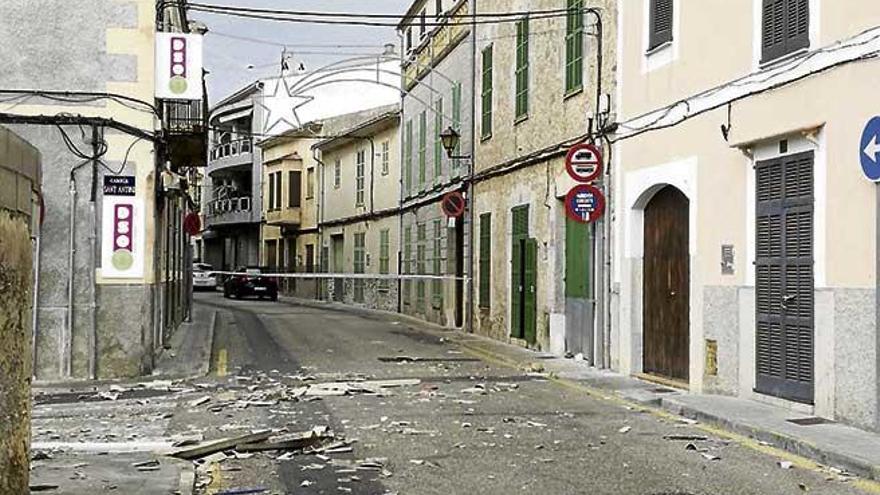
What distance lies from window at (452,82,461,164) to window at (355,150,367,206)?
12689mm

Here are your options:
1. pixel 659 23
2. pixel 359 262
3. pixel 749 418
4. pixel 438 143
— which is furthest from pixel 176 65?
pixel 359 262

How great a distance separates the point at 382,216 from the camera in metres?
36.0

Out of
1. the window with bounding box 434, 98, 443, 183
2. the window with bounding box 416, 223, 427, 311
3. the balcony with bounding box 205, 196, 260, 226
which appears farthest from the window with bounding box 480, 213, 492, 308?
the balcony with bounding box 205, 196, 260, 226

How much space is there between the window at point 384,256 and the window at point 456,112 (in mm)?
9561

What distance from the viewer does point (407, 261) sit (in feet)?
107

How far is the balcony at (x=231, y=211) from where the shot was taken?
5591 centimetres

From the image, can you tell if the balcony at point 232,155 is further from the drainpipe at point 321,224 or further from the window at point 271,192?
the drainpipe at point 321,224

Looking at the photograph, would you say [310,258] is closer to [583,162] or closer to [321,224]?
[321,224]

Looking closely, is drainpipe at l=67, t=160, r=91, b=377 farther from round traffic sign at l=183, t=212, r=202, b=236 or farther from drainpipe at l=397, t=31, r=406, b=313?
drainpipe at l=397, t=31, r=406, b=313

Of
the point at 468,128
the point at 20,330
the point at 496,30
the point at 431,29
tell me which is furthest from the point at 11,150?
the point at 431,29

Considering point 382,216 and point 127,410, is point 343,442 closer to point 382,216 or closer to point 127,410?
point 127,410

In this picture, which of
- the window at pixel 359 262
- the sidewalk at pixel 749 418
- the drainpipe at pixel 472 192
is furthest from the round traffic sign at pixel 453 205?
the window at pixel 359 262

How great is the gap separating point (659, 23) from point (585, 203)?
2.71 m

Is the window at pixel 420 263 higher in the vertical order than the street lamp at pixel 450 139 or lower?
lower
